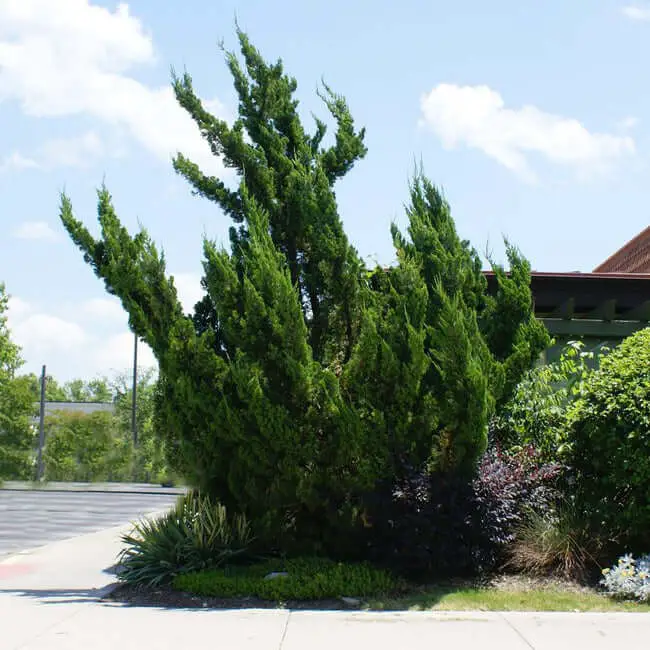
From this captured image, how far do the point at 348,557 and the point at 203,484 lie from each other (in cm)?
198

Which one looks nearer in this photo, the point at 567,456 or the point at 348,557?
the point at 348,557

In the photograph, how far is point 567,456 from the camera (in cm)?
1025

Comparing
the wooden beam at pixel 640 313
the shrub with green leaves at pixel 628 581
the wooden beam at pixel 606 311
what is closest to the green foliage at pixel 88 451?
the wooden beam at pixel 606 311

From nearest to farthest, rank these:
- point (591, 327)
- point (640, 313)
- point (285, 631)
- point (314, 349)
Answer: point (285, 631), point (314, 349), point (640, 313), point (591, 327)

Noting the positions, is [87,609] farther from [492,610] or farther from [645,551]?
[645,551]

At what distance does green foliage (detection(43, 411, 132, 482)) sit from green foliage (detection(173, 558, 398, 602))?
34257 mm

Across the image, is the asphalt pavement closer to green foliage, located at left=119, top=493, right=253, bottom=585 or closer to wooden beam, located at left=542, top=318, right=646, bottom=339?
green foliage, located at left=119, top=493, right=253, bottom=585

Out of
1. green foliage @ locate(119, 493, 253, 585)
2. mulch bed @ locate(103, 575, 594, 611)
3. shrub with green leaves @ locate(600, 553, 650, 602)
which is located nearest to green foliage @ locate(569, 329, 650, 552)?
shrub with green leaves @ locate(600, 553, 650, 602)

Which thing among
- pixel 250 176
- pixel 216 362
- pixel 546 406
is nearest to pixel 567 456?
pixel 546 406

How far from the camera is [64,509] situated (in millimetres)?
25172

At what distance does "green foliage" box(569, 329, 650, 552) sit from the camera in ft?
29.6

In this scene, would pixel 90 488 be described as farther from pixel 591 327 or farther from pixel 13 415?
pixel 591 327

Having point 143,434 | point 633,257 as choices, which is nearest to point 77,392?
point 143,434

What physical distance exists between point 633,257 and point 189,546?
17.2 m
